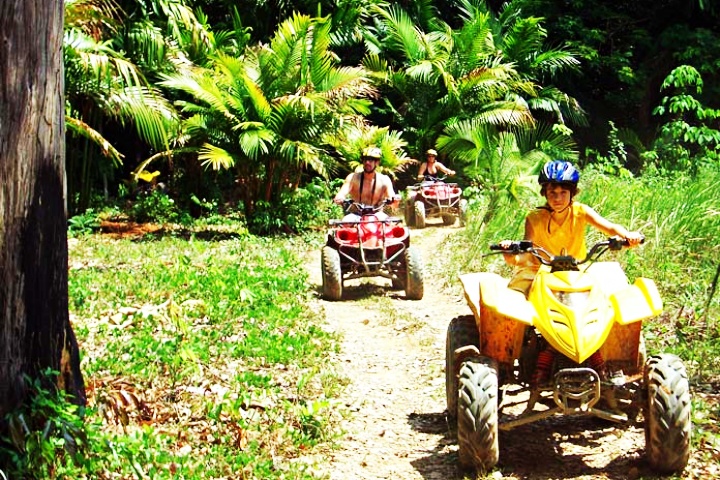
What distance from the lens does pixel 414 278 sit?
930 centimetres

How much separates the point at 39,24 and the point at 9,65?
10.3 inches

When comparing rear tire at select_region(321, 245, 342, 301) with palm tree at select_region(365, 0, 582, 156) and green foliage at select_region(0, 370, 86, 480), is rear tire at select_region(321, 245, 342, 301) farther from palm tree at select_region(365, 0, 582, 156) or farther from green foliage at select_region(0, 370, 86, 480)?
palm tree at select_region(365, 0, 582, 156)

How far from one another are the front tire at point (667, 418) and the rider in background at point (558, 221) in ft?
3.19

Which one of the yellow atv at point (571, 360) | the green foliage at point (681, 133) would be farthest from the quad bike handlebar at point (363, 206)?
the yellow atv at point (571, 360)

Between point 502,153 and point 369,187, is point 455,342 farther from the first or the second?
point 502,153

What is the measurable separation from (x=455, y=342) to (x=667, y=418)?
4.30 ft

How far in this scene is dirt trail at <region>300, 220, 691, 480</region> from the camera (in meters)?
4.73

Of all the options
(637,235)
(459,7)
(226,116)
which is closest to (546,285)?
(637,235)

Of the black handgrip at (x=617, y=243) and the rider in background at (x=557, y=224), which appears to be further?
the rider in background at (x=557, y=224)

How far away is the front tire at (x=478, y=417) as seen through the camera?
4367mm

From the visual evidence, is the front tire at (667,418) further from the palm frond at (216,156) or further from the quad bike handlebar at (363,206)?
the palm frond at (216,156)

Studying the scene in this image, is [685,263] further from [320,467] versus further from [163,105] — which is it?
[163,105]

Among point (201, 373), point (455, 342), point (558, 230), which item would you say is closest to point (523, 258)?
point (558, 230)

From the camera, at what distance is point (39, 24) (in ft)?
13.6
